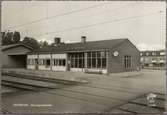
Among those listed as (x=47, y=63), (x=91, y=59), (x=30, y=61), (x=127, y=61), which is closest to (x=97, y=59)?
(x=91, y=59)

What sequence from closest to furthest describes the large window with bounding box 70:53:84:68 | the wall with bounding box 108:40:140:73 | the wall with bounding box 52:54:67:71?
the wall with bounding box 108:40:140:73, the large window with bounding box 70:53:84:68, the wall with bounding box 52:54:67:71

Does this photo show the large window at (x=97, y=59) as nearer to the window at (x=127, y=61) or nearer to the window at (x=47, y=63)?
the window at (x=127, y=61)

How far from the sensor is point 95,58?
65.4 ft

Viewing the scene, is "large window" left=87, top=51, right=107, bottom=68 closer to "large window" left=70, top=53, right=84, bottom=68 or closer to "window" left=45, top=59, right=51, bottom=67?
"large window" left=70, top=53, right=84, bottom=68

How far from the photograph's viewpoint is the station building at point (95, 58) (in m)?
19.0

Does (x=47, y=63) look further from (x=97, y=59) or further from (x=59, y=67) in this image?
(x=97, y=59)

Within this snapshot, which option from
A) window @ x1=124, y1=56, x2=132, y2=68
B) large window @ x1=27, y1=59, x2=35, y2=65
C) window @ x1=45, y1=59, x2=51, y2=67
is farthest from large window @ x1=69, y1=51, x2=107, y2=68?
large window @ x1=27, y1=59, x2=35, y2=65

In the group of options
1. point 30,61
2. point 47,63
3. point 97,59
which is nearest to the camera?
point 97,59

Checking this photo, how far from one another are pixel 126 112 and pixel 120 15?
3185 millimetres

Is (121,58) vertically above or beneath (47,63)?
above

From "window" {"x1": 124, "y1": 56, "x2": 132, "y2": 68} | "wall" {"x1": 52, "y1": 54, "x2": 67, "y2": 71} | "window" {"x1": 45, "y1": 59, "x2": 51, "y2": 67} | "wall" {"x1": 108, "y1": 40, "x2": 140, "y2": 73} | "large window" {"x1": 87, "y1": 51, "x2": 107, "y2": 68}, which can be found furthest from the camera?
"window" {"x1": 45, "y1": 59, "x2": 51, "y2": 67}

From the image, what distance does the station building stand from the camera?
19.0 metres

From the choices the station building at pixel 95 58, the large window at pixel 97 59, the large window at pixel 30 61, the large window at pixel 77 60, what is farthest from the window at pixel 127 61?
the large window at pixel 30 61

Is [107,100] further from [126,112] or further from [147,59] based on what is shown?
[147,59]
